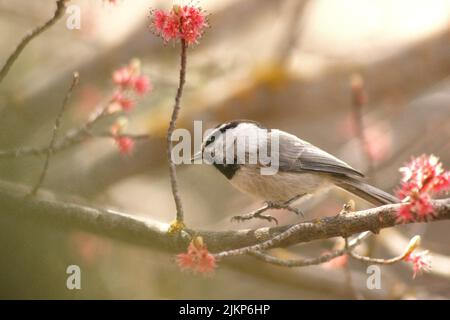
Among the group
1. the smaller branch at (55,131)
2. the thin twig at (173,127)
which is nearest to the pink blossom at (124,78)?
the smaller branch at (55,131)

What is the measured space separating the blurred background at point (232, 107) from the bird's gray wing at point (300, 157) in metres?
0.42

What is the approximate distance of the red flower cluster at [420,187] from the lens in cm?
124

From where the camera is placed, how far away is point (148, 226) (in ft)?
5.65

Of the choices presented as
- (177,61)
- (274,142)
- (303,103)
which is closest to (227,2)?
(177,61)

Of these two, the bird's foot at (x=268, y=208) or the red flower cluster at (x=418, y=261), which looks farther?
the bird's foot at (x=268, y=208)

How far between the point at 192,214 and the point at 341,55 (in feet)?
3.39

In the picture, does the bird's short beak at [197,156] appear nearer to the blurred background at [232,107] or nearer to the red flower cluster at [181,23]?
the red flower cluster at [181,23]

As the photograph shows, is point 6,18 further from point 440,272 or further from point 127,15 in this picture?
point 440,272

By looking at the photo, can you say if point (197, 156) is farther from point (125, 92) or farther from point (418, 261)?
point (418, 261)

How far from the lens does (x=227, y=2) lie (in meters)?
3.22

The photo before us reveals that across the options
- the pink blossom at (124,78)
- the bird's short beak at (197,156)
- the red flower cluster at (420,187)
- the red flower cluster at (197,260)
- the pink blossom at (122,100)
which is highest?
the pink blossom at (124,78)

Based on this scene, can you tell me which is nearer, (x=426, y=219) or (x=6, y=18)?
(x=426, y=219)

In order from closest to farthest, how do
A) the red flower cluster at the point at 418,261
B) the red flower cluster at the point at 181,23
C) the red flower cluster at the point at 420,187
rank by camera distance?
the red flower cluster at the point at 420,187 < the red flower cluster at the point at 181,23 < the red flower cluster at the point at 418,261
